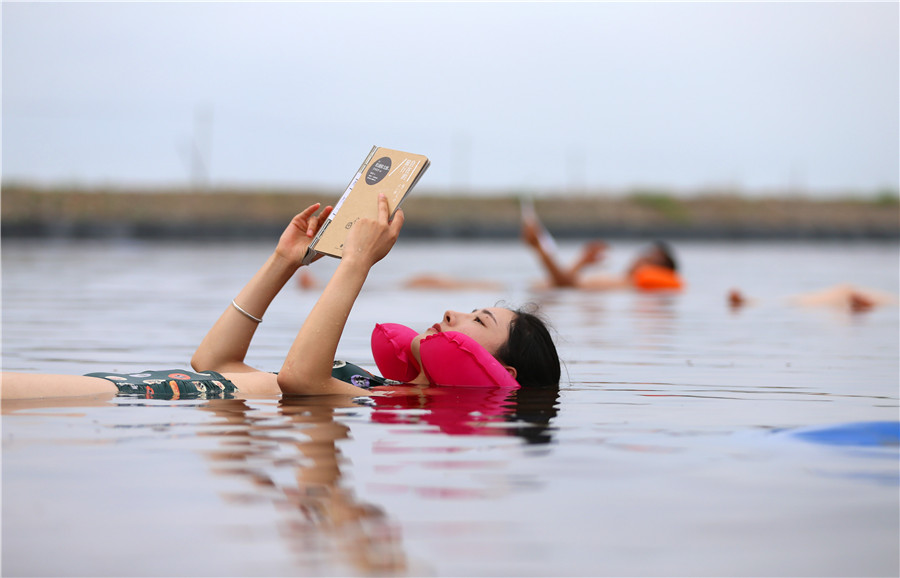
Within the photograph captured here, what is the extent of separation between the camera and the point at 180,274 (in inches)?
698

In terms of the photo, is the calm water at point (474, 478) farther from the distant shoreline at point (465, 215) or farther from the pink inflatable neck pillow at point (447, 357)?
the distant shoreline at point (465, 215)

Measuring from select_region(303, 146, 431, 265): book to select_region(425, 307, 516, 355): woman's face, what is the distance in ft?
2.28

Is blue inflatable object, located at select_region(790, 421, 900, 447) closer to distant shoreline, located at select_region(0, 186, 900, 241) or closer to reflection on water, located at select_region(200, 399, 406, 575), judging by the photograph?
reflection on water, located at select_region(200, 399, 406, 575)

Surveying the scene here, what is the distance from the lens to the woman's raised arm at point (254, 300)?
16.3ft

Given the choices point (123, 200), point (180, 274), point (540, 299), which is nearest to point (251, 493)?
point (540, 299)

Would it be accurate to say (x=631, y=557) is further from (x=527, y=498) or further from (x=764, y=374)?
(x=764, y=374)

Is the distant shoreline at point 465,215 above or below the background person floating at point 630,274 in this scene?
above

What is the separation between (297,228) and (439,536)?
2.48 m

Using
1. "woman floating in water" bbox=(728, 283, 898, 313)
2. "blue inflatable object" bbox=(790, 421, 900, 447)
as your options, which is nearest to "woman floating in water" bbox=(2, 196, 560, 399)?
"blue inflatable object" bbox=(790, 421, 900, 447)

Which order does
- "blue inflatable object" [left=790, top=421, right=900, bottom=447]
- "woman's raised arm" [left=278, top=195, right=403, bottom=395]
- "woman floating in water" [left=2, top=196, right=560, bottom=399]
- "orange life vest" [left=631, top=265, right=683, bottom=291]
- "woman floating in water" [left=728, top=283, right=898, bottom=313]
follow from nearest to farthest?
"blue inflatable object" [left=790, top=421, right=900, bottom=447]
"woman's raised arm" [left=278, top=195, right=403, bottom=395]
"woman floating in water" [left=2, top=196, right=560, bottom=399]
"woman floating in water" [left=728, top=283, right=898, bottom=313]
"orange life vest" [left=631, top=265, right=683, bottom=291]

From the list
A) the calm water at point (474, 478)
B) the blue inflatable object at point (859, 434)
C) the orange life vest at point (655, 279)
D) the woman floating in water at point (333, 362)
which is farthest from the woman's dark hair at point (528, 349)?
the orange life vest at point (655, 279)

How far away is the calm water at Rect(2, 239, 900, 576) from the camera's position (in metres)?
2.67

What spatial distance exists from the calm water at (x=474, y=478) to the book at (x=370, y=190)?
0.73 m

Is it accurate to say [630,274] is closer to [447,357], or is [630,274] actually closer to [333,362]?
[447,357]
